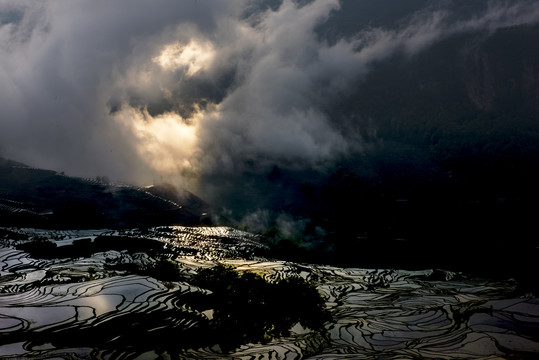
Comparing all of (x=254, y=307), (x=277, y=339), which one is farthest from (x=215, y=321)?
(x=277, y=339)

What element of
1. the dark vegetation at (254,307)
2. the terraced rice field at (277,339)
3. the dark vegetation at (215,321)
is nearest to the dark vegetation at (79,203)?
the terraced rice field at (277,339)

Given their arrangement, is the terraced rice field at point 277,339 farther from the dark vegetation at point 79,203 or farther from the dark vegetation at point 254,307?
the dark vegetation at point 79,203

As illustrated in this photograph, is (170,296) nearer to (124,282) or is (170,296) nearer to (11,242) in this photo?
(124,282)

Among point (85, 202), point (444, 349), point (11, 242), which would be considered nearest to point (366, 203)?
point (85, 202)

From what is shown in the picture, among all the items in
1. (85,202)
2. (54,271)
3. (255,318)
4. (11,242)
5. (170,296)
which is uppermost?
(85,202)

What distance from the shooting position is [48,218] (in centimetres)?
4725

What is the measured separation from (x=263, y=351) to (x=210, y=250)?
885 inches

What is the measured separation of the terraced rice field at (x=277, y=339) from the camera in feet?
32.2

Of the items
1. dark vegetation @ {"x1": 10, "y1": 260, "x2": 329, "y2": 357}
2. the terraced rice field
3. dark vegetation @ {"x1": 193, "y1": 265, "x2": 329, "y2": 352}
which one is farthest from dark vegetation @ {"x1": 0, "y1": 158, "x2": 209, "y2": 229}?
dark vegetation @ {"x1": 10, "y1": 260, "x2": 329, "y2": 357}

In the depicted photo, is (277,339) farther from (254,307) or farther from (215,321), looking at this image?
(254,307)

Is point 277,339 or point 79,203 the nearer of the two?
point 277,339

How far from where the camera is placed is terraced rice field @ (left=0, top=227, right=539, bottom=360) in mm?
9812

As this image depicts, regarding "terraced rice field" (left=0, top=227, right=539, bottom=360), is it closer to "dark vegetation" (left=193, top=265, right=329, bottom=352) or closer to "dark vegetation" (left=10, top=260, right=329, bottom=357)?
"dark vegetation" (left=10, top=260, right=329, bottom=357)

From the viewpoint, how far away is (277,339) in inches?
451
